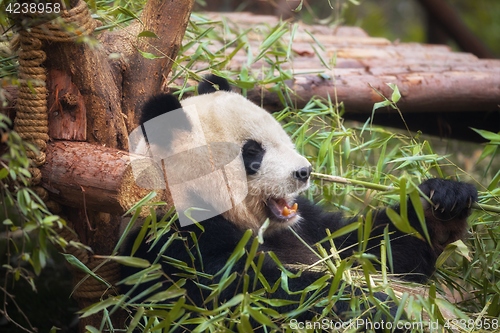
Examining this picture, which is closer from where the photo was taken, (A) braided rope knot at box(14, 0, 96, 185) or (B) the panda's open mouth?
(A) braided rope knot at box(14, 0, 96, 185)

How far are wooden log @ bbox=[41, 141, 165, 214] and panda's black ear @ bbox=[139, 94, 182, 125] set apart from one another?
0.79 ft

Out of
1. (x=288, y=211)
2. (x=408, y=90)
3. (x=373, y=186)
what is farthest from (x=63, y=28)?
(x=408, y=90)

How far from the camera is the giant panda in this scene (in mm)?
2510

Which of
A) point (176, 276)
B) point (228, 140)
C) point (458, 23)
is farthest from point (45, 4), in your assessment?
point (458, 23)

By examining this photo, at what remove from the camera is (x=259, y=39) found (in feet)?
16.7

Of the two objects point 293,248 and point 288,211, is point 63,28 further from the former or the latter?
point 293,248

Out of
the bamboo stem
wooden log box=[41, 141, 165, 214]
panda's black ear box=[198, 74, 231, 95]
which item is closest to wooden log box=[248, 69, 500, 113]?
panda's black ear box=[198, 74, 231, 95]

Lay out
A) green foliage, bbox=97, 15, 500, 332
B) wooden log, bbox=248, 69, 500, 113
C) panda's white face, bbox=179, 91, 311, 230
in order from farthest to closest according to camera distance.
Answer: wooden log, bbox=248, 69, 500, 113 < panda's white face, bbox=179, 91, 311, 230 < green foliage, bbox=97, 15, 500, 332

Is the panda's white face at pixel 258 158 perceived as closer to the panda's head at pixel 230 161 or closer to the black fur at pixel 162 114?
the panda's head at pixel 230 161

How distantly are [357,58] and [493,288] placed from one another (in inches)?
103

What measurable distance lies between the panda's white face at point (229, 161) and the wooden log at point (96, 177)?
165 mm

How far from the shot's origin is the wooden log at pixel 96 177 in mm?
2250

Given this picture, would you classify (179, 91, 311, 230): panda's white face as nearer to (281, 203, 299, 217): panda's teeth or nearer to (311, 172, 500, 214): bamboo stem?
(281, 203, 299, 217): panda's teeth

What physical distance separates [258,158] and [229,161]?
137 millimetres
